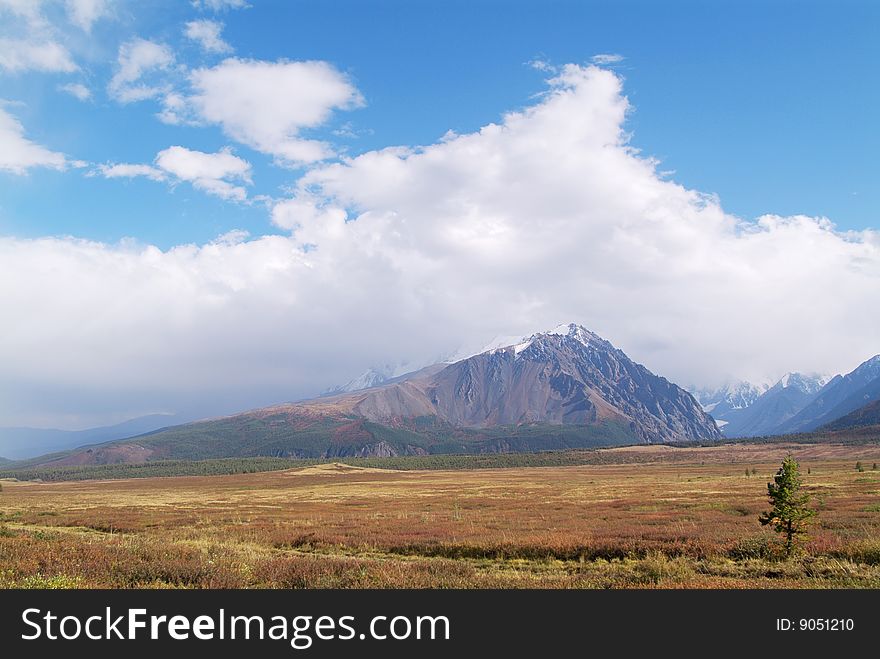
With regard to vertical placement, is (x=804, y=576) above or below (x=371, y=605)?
below

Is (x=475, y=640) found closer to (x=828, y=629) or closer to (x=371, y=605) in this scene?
(x=371, y=605)

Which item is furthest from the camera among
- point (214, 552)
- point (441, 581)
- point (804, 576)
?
point (214, 552)

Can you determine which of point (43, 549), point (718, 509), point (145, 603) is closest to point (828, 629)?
point (145, 603)

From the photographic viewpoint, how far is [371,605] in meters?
10.5

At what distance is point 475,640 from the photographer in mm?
9539

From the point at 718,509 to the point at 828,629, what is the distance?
38494 mm

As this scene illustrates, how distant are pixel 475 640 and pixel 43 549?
17775mm

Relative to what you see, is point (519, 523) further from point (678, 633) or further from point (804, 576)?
point (678, 633)

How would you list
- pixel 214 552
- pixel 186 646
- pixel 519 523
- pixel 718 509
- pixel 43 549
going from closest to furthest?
pixel 186 646
pixel 43 549
pixel 214 552
pixel 519 523
pixel 718 509

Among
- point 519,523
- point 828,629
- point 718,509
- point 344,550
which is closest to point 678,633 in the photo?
point 828,629

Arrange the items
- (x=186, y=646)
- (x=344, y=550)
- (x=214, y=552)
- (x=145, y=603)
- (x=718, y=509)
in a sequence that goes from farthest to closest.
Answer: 1. (x=718, y=509)
2. (x=344, y=550)
3. (x=214, y=552)
4. (x=145, y=603)
5. (x=186, y=646)

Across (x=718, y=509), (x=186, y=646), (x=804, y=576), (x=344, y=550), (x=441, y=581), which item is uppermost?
(x=186, y=646)

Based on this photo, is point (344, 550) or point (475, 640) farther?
point (344, 550)

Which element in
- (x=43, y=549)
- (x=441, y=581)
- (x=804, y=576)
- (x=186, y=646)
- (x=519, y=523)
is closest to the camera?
(x=186, y=646)
